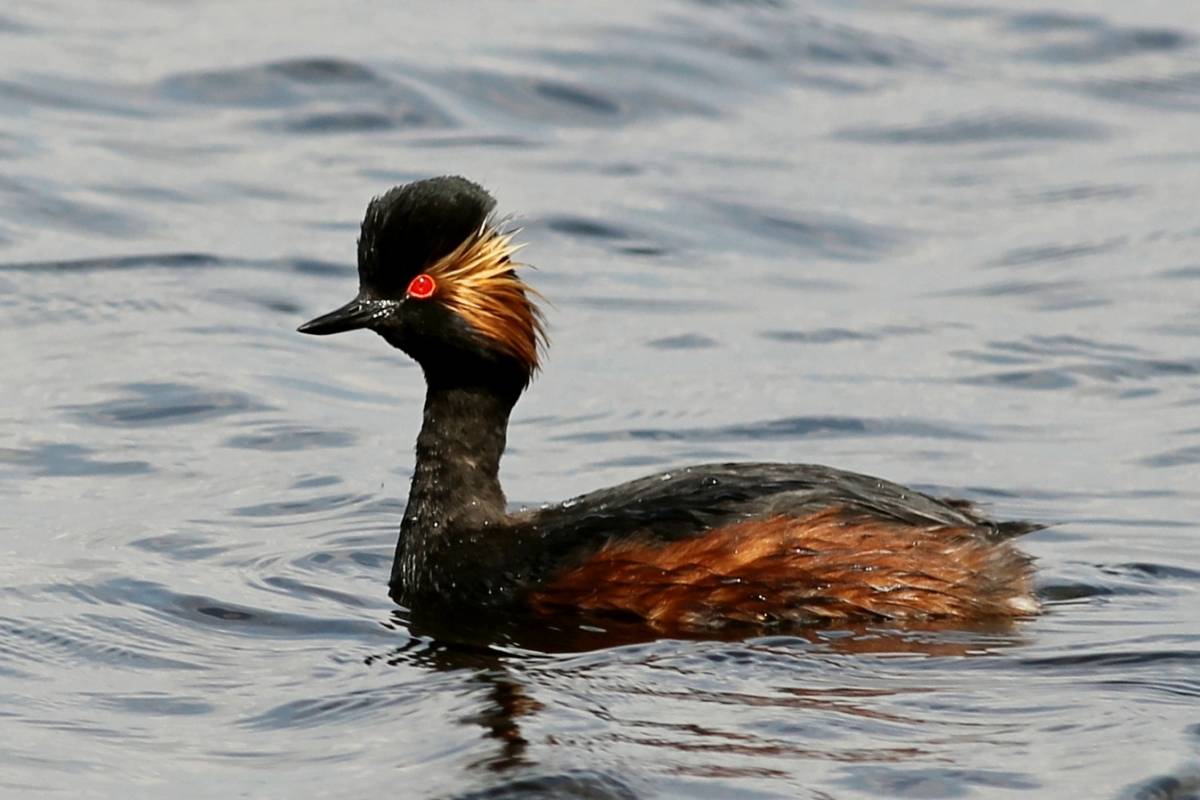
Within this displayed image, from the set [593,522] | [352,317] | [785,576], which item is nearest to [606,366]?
[352,317]

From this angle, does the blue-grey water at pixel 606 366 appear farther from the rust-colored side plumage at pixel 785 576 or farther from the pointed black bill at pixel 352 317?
the pointed black bill at pixel 352 317

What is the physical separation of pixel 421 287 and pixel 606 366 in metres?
4.20

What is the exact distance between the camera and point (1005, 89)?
65.0 ft

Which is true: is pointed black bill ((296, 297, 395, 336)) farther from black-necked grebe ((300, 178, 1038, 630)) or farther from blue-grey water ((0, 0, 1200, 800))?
blue-grey water ((0, 0, 1200, 800))

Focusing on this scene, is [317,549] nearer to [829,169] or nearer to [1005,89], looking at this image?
[829,169]

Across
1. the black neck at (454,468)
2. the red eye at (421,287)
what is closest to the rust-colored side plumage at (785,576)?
the black neck at (454,468)

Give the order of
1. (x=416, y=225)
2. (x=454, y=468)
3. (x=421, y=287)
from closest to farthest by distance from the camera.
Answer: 1. (x=416, y=225)
2. (x=421, y=287)
3. (x=454, y=468)

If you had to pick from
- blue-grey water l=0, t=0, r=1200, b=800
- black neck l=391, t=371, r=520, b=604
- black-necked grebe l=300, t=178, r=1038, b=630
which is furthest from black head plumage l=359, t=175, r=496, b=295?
blue-grey water l=0, t=0, r=1200, b=800

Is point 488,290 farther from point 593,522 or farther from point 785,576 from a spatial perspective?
point 785,576

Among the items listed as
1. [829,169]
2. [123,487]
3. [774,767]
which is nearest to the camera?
[774,767]

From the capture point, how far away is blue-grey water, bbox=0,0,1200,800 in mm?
7145

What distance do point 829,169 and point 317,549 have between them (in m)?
8.84

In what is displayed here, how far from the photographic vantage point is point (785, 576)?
8266 mm

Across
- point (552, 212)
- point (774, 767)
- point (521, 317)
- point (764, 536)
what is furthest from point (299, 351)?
point (774, 767)
